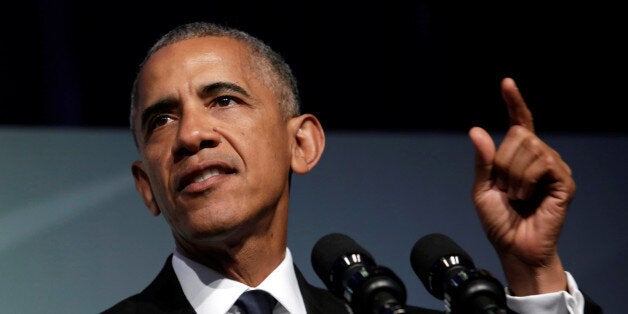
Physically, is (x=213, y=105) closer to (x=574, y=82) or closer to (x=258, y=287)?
(x=258, y=287)

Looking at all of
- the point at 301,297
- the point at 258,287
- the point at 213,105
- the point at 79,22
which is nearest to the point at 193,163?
the point at 213,105

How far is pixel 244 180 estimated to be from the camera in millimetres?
1861

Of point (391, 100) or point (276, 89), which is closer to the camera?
point (276, 89)

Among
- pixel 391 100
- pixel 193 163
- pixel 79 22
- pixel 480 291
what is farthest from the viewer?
pixel 391 100

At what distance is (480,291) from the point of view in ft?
4.12

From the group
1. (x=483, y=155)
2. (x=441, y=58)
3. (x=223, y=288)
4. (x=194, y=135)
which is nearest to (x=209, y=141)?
(x=194, y=135)

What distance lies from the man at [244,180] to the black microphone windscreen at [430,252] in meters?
0.25

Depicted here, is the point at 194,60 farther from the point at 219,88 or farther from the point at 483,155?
the point at 483,155

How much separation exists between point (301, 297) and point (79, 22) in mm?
1299

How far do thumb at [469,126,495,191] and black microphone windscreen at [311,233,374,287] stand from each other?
1.08 feet

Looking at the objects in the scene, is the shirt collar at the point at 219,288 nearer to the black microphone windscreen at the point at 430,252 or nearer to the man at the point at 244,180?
the man at the point at 244,180

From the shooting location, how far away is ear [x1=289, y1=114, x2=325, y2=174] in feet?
7.05

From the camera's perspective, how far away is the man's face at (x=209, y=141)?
1823 mm

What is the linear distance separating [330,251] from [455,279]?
0.27m
